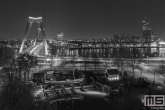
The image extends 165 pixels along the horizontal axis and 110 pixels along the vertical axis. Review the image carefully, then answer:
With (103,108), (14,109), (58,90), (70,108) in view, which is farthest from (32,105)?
(58,90)

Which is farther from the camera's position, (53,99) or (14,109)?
(53,99)

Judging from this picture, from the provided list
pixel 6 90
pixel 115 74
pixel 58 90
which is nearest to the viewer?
pixel 6 90

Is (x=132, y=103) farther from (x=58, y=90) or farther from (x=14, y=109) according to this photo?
(x=14, y=109)

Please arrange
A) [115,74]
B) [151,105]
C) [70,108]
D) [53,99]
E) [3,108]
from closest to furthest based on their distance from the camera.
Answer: [3,108] < [151,105] < [70,108] < [53,99] < [115,74]

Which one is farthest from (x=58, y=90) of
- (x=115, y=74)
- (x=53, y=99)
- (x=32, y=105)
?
(x=32, y=105)

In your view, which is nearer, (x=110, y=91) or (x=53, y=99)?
(x=53, y=99)

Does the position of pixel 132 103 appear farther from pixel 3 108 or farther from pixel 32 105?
pixel 3 108

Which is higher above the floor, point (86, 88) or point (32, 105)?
point (32, 105)

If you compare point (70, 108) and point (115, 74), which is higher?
point (115, 74)

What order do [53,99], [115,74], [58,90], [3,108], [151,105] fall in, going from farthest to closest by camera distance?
[115,74] < [58,90] < [53,99] < [151,105] < [3,108]
